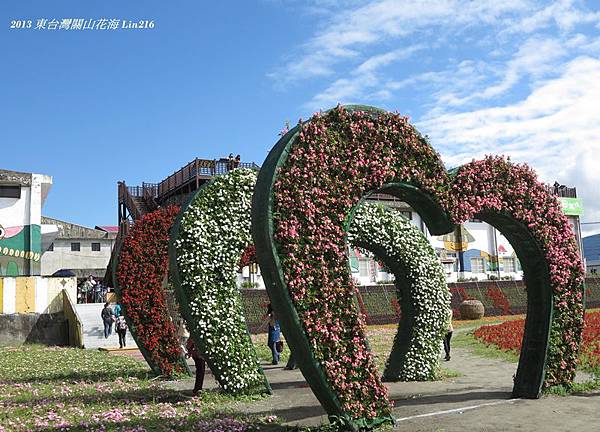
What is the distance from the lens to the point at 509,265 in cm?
4519

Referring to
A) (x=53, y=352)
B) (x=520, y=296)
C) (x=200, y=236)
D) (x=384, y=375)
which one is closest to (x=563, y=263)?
(x=384, y=375)

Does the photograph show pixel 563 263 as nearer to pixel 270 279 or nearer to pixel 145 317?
pixel 270 279

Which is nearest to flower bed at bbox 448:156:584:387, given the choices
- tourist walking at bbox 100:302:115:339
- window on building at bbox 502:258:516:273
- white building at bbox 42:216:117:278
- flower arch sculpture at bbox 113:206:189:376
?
flower arch sculpture at bbox 113:206:189:376

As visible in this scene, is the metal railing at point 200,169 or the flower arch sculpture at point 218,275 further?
the metal railing at point 200,169

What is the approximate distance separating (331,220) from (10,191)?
82.0ft

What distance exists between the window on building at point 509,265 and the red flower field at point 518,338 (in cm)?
2194

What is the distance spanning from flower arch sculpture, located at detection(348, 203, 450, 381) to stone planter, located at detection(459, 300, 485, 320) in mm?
18862

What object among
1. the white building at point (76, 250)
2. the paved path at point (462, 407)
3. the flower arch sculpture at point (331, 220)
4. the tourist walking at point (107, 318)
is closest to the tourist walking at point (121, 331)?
the tourist walking at point (107, 318)

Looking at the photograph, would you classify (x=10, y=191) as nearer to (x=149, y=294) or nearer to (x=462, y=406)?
(x=149, y=294)

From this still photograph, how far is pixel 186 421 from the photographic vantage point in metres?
8.34

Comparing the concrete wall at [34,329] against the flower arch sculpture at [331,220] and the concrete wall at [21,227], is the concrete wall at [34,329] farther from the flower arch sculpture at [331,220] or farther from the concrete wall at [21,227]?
the flower arch sculpture at [331,220]

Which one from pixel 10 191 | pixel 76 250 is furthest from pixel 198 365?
pixel 76 250

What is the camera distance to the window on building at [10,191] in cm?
2772

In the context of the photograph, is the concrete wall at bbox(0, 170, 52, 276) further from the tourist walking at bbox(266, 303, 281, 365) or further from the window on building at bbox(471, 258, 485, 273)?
the window on building at bbox(471, 258, 485, 273)
